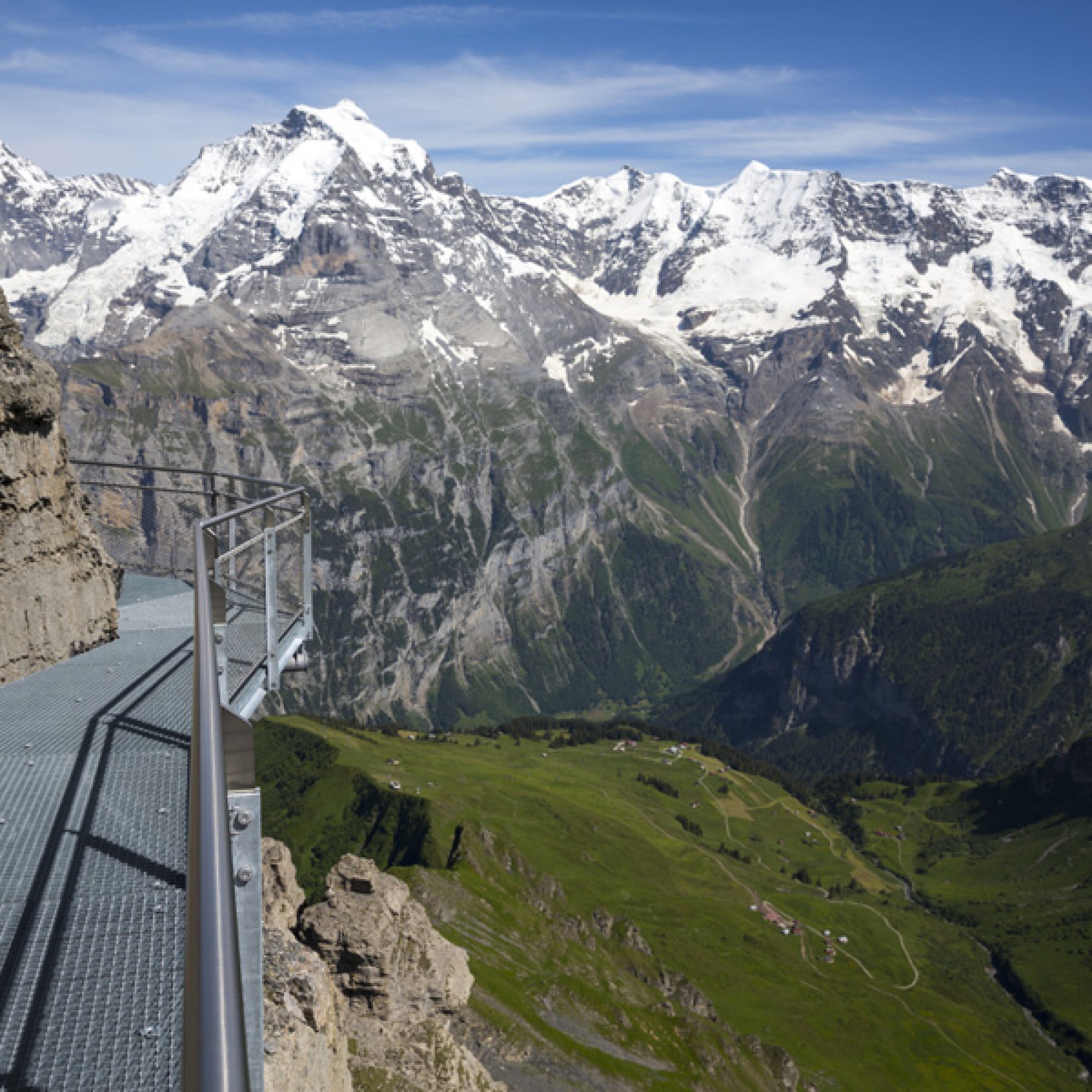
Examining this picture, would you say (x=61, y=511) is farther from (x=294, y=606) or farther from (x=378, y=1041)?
(x=378, y=1041)

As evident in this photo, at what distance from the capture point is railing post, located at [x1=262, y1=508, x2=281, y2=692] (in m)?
14.0

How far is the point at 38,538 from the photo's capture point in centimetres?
1747

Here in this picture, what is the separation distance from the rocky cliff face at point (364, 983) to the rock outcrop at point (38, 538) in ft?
33.3

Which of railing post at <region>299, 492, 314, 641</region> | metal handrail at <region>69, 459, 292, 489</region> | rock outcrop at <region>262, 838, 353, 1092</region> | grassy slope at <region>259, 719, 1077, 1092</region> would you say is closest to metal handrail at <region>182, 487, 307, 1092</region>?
railing post at <region>299, 492, 314, 641</region>

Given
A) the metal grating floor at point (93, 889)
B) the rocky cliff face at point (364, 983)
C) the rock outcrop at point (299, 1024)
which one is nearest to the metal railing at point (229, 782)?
the metal grating floor at point (93, 889)

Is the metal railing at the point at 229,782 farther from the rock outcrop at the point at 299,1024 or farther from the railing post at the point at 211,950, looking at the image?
the rock outcrop at the point at 299,1024

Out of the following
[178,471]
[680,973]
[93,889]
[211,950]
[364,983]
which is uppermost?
[178,471]

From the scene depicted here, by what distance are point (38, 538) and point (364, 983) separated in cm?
4524

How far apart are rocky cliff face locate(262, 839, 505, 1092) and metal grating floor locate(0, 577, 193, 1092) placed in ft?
42.5

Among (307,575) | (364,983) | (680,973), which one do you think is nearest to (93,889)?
(307,575)

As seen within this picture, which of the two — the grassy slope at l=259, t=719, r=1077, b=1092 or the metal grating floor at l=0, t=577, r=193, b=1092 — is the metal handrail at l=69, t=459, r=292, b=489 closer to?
the metal grating floor at l=0, t=577, r=193, b=1092

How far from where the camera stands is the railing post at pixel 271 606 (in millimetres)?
13969

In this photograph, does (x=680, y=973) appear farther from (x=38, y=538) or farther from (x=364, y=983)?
(x=38, y=538)

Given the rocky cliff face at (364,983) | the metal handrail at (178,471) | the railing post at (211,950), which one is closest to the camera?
the railing post at (211,950)
